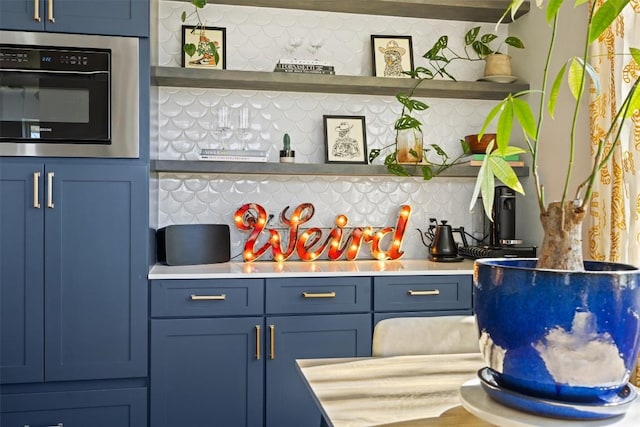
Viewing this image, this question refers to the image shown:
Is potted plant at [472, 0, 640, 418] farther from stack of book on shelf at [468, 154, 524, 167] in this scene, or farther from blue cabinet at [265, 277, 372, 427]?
stack of book on shelf at [468, 154, 524, 167]

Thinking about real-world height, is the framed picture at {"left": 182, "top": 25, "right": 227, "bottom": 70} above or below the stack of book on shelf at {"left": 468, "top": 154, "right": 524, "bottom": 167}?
above

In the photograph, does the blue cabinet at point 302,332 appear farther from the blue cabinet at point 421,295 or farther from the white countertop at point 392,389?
the white countertop at point 392,389

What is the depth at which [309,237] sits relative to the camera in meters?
3.37

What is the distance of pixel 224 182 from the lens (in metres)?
3.29

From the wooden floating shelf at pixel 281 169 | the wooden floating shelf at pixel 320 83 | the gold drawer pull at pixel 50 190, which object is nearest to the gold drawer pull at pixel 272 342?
the wooden floating shelf at pixel 281 169

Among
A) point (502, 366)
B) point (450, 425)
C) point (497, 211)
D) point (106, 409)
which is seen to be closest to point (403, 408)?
point (450, 425)

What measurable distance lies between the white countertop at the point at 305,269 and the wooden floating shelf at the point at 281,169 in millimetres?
469

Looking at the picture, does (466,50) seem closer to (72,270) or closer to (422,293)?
(422,293)

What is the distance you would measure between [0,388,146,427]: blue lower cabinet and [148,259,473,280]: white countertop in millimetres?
546

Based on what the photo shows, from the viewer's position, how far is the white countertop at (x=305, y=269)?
2695mm

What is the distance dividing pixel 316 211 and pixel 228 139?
0.62 metres

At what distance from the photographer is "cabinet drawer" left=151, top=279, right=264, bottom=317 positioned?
2.68 m

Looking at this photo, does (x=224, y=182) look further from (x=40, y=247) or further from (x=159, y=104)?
(x=40, y=247)

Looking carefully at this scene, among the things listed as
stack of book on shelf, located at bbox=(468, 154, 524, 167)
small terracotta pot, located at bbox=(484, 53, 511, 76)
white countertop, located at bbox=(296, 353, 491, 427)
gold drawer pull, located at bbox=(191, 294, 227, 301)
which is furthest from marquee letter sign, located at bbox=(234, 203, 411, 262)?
white countertop, located at bbox=(296, 353, 491, 427)
